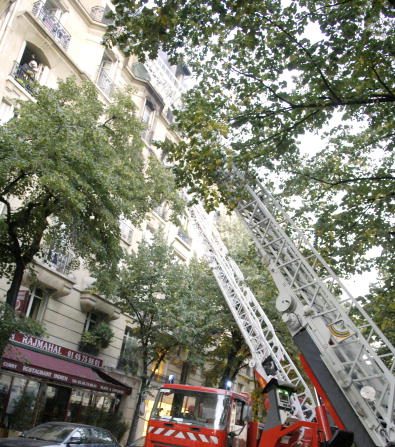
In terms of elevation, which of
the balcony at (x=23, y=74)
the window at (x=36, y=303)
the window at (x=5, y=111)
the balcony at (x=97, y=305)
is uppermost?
the balcony at (x=23, y=74)

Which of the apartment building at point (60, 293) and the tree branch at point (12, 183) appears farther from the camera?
the apartment building at point (60, 293)

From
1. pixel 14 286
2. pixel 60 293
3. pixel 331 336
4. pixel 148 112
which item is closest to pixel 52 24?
pixel 148 112

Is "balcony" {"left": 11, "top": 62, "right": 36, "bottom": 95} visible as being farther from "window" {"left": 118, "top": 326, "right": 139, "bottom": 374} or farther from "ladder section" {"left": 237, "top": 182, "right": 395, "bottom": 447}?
"window" {"left": 118, "top": 326, "right": 139, "bottom": 374}

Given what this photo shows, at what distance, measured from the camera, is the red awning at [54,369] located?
13938mm

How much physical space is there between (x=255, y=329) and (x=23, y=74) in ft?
42.9

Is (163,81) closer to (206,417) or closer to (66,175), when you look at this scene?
(66,175)

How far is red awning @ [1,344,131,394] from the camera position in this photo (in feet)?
45.7

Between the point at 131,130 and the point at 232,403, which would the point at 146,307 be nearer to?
the point at 131,130

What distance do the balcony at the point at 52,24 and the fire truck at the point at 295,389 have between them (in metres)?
13.7

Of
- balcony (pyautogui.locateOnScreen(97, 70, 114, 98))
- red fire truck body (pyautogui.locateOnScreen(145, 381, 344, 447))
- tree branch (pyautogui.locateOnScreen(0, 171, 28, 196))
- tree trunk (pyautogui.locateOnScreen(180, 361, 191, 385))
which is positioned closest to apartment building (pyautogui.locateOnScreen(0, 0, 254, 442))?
balcony (pyautogui.locateOnScreen(97, 70, 114, 98))

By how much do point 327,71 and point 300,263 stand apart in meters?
4.03

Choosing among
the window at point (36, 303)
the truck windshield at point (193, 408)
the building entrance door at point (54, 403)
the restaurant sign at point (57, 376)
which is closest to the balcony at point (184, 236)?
the window at point (36, 303)

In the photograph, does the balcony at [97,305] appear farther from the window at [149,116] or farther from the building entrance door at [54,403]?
the window at [149,116]

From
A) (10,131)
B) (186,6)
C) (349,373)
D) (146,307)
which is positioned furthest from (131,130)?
(349,373)
